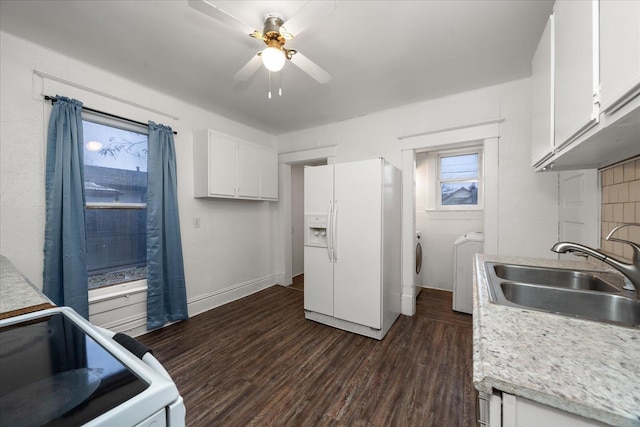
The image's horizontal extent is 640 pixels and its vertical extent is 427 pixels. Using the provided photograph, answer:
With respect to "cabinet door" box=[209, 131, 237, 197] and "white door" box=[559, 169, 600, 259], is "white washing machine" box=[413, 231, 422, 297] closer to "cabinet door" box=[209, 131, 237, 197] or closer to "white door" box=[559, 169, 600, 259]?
"white door" box=[559, 169, 600, 259]

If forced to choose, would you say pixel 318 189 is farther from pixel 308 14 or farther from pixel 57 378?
pixel 57 378

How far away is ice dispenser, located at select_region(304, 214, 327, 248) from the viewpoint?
2.78 meters

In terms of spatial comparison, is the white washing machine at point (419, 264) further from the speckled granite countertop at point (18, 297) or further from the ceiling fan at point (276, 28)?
the speckled granite countertop at point (18, 297)

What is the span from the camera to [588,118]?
82cm

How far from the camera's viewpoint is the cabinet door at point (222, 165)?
2977 mm

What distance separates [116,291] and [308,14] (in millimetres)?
2915

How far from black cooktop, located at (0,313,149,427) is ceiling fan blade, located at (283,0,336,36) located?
165 centimetres

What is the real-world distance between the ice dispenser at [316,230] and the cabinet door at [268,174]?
Answer: 1.15 meters

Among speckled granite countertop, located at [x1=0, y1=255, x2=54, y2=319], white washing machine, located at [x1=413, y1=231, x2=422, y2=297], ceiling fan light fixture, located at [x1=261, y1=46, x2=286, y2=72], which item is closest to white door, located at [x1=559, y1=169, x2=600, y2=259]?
white washing machine, located at [x1=413, y1=231, x2=422, y2=297]

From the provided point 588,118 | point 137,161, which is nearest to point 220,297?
point 137,161

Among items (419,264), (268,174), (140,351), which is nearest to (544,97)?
(140,351)

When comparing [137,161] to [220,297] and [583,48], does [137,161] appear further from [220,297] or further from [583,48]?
[583,48]

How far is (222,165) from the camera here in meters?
3.09

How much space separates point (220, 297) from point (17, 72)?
2846 mm
